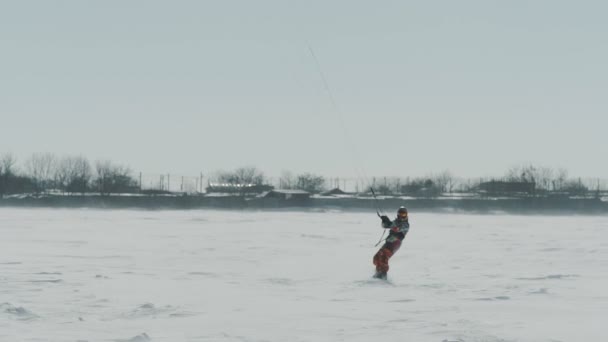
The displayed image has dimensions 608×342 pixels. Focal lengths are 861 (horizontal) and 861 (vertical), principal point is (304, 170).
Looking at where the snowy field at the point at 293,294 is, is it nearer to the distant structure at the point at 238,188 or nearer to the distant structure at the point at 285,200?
the distant structure at the point at 285,200

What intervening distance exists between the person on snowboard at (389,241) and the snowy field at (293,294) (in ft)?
0.93

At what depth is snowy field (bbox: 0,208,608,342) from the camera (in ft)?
28.2

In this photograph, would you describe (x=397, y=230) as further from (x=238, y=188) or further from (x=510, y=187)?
(x=238, y=188)

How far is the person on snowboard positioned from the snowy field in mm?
284

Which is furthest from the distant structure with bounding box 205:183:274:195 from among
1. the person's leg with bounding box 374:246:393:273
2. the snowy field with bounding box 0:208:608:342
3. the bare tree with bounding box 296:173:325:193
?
the person's leg with bounding box 374:246:393:273

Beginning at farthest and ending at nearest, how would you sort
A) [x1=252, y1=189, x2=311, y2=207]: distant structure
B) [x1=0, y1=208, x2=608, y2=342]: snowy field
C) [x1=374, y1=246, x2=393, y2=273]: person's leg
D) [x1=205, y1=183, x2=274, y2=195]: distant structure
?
1. [x1=205, y1=183, x2=274, y2=195]: distant structure
2. [x1=252, y1=189, x2=311, y2=207]: distant structure
3. [x1=374, y1=246, x2=393, y2=273]: person's leg
4. [x1=0, y1=208, x2=608, y2=342]: snowy field

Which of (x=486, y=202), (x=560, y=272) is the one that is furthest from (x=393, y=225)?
(x=486, y=202)

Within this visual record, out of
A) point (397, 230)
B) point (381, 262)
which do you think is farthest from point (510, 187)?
point (381, 262)

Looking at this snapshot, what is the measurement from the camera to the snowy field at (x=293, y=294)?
8.61 metres

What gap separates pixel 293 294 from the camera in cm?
1183

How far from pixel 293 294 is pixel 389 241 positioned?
11.0 feet

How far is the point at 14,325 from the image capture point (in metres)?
8.63

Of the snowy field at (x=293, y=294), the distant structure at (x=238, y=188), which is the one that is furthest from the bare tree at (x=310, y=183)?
the snowy field at (x=293, y=294)

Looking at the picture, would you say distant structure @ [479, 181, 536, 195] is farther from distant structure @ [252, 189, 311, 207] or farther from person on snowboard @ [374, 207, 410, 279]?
person on snowboard @ [374, 207, 410, 279]
